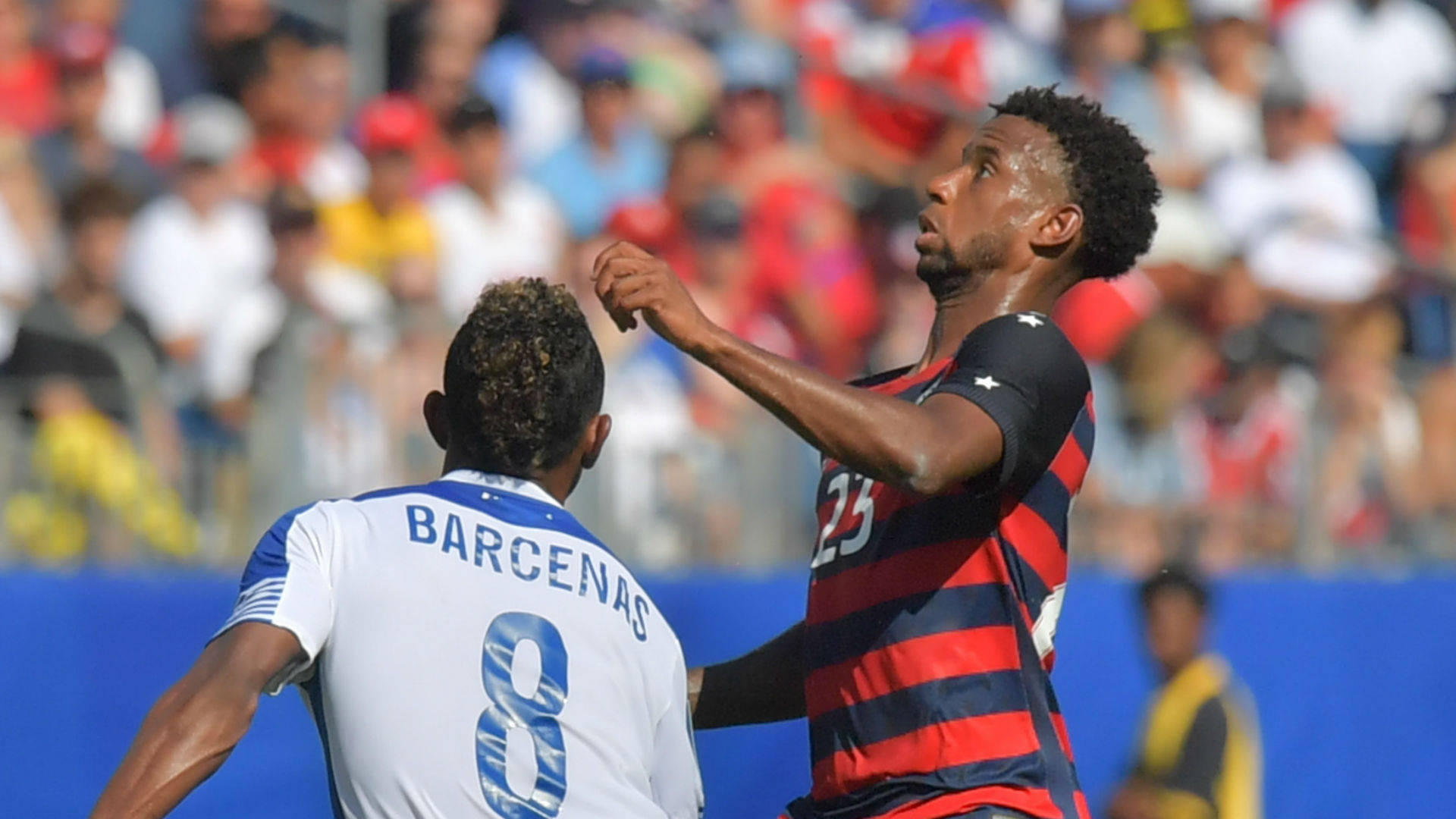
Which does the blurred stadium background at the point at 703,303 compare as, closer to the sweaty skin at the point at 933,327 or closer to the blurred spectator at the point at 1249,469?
the blurred spectator at the point at 1249,469

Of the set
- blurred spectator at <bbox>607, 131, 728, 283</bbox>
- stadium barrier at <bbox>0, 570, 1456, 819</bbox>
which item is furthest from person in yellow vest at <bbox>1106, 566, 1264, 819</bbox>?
blurred spectator at <bbox>607, 131, 728, 283</bbox>

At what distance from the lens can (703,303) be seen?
8852 millimetres

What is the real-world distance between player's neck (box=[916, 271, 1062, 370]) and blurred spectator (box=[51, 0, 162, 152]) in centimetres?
618

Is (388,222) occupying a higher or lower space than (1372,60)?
lower

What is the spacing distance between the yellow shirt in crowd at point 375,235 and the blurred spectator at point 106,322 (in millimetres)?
886

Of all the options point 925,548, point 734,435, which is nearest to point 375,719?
point 925,548

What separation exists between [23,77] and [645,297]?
6688 millimetres

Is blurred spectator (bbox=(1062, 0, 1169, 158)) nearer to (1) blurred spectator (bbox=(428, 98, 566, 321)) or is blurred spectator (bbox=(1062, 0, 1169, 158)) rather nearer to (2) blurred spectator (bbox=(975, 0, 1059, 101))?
Result: (2) blurred spectator (bbox=(975, 0, 1059, 101))

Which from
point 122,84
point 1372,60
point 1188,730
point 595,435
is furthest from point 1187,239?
point 595,435

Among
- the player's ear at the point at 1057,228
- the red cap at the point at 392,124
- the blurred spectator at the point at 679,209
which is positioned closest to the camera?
the player's ear at the point at 1057,228

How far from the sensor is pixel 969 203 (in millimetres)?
3936

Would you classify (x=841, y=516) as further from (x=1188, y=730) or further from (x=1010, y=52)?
(x=1010, y=52)

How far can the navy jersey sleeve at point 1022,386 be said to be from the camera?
345 cm

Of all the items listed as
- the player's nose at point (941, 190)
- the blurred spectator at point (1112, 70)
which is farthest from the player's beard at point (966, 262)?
the blurred spectator at point (1112, 70)
